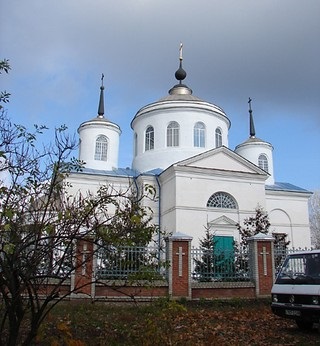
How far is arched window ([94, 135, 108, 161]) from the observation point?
2745 cm

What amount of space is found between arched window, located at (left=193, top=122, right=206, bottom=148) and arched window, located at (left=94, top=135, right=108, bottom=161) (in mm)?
5981

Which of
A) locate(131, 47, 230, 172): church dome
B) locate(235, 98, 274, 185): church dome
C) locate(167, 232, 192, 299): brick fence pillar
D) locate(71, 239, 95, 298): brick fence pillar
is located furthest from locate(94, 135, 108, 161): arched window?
locate(71, 239, 95, 298): brick fence pillar

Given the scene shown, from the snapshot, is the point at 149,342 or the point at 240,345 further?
the point at 240,345

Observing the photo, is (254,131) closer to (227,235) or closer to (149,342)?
(227,235)

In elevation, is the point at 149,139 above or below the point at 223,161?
above

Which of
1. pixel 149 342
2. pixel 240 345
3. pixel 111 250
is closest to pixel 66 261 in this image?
pixel 111 250

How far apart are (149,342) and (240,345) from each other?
2096 mm

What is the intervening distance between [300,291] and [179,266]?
4.66 m

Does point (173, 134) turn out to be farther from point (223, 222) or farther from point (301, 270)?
point (301, 270)

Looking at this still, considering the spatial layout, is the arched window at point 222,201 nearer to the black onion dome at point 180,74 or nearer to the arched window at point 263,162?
the arched window at point 263,162

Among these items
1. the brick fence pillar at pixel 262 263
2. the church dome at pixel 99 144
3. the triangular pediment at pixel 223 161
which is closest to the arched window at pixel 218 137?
the triangular pediment at pixel 223 161

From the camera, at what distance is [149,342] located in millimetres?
5641

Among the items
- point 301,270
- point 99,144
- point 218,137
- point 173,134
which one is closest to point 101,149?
point 99,144

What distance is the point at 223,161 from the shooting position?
2298 centimetres
